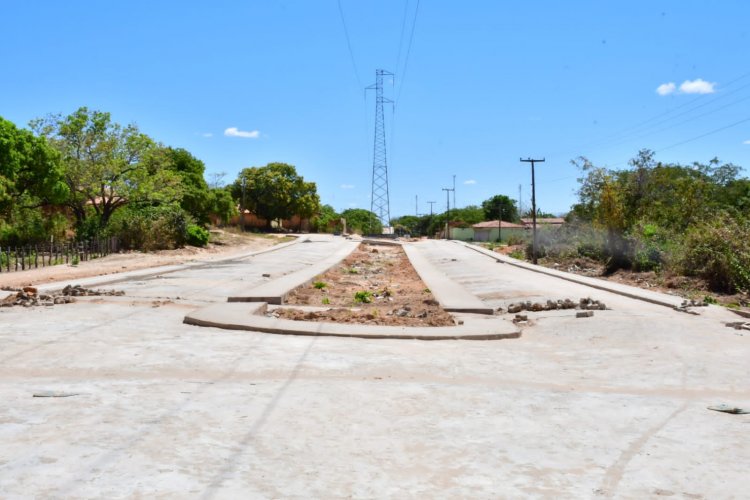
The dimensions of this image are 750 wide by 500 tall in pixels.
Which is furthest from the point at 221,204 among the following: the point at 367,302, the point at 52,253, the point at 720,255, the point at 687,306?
the point at 687,306

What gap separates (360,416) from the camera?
5184mm

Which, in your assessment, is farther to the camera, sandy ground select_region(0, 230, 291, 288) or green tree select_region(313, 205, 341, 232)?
green tree select_region(313, 205, 341, 232)

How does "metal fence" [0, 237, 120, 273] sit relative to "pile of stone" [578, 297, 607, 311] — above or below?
above

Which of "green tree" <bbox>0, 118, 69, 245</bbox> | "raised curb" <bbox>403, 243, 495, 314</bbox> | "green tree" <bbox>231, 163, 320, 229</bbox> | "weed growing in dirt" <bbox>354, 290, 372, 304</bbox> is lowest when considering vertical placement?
"weed growing in dirt" <bbox>354, 290, 372, 304</bbox>

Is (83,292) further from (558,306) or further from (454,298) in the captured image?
(558,306)

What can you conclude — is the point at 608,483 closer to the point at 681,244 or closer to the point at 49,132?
the point at 681,244

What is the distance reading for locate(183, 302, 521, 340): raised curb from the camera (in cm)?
949

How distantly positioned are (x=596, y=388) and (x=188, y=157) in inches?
1710

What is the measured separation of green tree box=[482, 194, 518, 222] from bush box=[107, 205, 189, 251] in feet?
269

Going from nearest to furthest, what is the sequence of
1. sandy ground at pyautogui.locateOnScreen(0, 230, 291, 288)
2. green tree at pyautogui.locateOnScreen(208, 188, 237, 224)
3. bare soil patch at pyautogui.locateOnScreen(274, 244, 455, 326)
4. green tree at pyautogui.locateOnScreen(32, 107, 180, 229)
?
bare soil patch at pyautogui.locateOnScreen(274, 244, 455, 326), sandy ground at pyautogui.locateOnScreen(0, 230, 291, 288), green tree at pyautogui.locateOnScreen(32, 107, 180, 229), green tree at pyautogui.locateOnScreen(208, 188, 237, 224)

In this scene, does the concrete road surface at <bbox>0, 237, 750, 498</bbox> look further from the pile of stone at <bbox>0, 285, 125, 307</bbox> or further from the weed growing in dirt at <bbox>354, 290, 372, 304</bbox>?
the weed growing in dirt at <bbox>354, 290, 372, 304</bbox>

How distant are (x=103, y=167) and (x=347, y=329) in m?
27.7

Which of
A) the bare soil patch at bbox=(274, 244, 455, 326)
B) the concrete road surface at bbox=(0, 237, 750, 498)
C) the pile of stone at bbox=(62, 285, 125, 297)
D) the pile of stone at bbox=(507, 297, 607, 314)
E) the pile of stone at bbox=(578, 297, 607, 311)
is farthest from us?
the pile of stone at bbox=(62, 285, 125, 297)

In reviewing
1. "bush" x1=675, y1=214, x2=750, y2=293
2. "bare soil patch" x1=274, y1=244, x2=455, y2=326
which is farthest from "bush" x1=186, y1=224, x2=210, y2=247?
"bush" x1=675, y1=214, x2=750, y2=293
